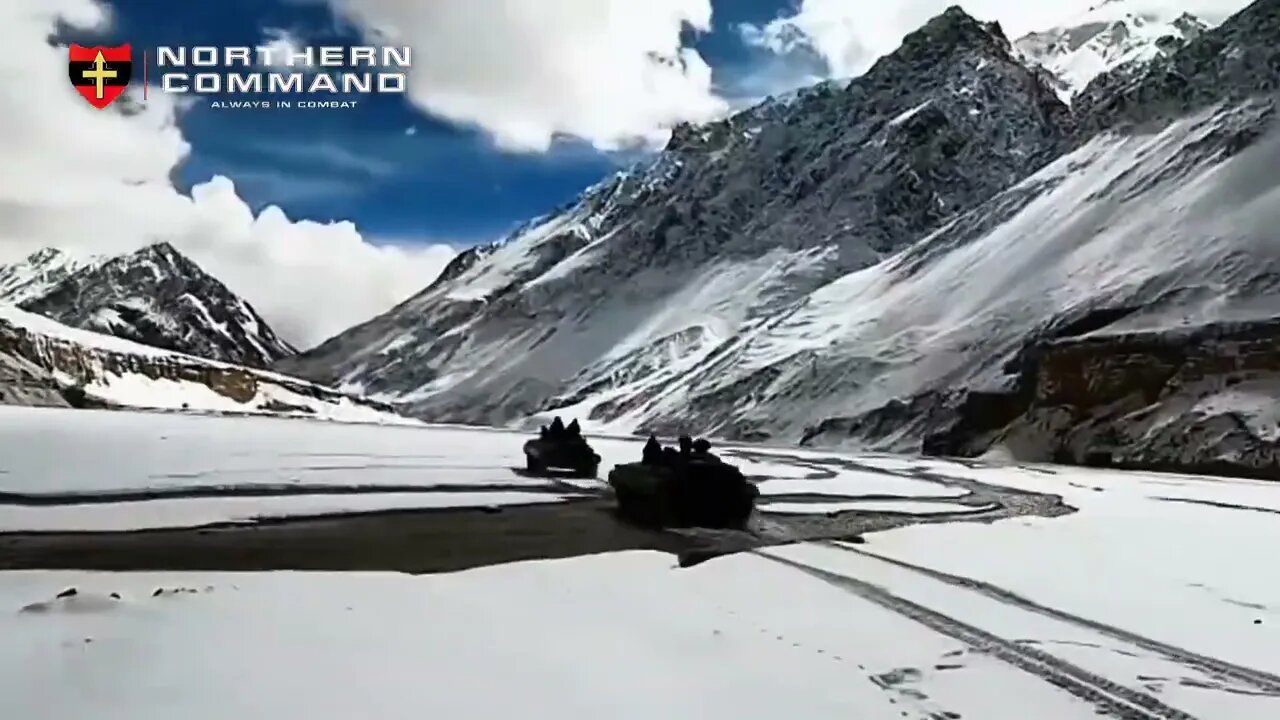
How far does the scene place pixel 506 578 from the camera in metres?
13.4

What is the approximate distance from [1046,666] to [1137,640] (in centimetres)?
179

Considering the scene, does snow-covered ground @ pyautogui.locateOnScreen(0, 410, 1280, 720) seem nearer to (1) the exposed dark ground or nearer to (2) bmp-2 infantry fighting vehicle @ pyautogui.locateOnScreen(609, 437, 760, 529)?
(1) the exposed dark ground

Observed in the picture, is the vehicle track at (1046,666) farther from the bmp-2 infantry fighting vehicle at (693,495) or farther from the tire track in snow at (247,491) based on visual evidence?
the tire track in snow at (247,491)

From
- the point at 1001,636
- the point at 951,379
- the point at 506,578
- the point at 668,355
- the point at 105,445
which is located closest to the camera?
the point at 1001,636

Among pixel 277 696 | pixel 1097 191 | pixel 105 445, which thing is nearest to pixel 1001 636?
pixel 277 696

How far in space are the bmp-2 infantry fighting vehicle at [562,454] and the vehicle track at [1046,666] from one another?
19129mm

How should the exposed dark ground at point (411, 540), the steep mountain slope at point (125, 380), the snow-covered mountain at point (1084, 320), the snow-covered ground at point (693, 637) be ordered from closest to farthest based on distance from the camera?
the snow-covered ground at point (693, 637) → the exposed dark ground at point (411, 540) → the snow-covered mountain at point (1084, 320) → the steep mountain slope at point (125, 380)

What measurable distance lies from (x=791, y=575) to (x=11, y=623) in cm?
887

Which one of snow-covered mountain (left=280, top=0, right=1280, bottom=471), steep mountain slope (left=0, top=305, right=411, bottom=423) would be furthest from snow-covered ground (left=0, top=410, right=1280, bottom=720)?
steep mountain slope (left=0, top=305, right=411, bottom=423)

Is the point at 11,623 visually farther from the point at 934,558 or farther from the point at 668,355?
the point at 668,355

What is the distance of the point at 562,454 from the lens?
3222 cm

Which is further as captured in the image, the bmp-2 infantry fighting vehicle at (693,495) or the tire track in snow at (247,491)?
the tire track in snow at (247,491)

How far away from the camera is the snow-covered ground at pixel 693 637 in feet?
26.5

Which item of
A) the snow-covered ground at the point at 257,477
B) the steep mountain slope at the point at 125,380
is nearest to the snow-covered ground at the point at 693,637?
the snow-covered ground at the point at 257,477
